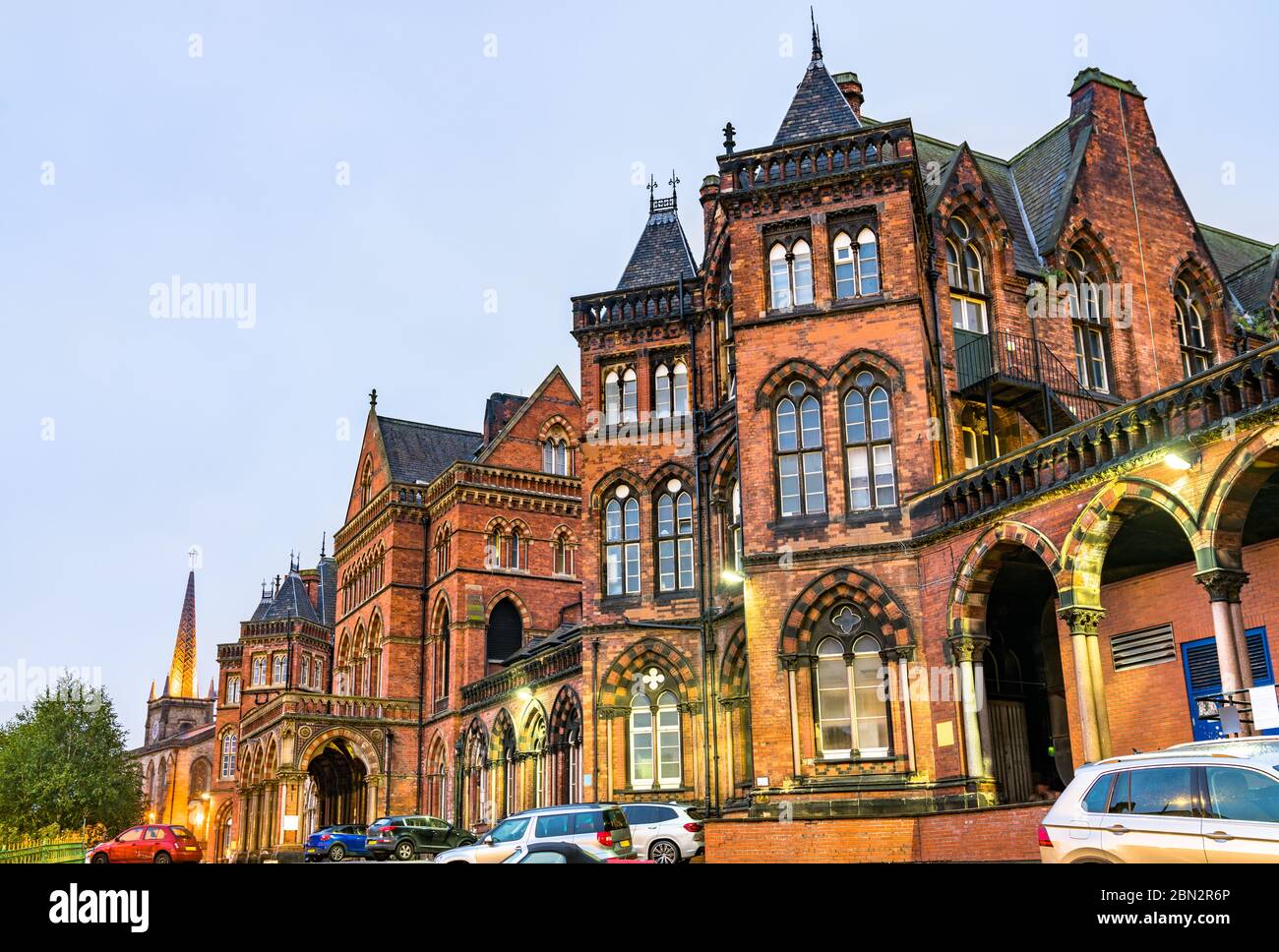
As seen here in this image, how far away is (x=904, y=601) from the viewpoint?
979 inches

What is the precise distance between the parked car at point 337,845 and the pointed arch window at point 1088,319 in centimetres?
2338

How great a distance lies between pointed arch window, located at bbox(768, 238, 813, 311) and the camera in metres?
27.5

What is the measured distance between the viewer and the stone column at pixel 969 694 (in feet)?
76.5

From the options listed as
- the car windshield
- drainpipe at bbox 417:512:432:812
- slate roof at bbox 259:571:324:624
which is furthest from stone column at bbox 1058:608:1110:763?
slate roof at bbox 259:571:324:624

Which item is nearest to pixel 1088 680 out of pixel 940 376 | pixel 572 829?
pixel 572 829

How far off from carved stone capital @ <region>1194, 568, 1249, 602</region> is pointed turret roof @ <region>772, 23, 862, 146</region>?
544 inches

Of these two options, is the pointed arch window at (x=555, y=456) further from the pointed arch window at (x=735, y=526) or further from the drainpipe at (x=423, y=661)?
the pointed arch window at (x=735, y=526)

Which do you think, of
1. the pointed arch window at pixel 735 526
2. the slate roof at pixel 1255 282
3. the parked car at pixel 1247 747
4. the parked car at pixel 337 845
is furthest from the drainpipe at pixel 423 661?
the parked car at pixel 1247 747

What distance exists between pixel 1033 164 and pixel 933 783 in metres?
19.7

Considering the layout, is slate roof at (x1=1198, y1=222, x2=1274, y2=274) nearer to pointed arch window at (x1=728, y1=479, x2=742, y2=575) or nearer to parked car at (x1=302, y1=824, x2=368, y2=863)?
pointed arch window at (x1=728, y1=479, x2=742, y2=575)
